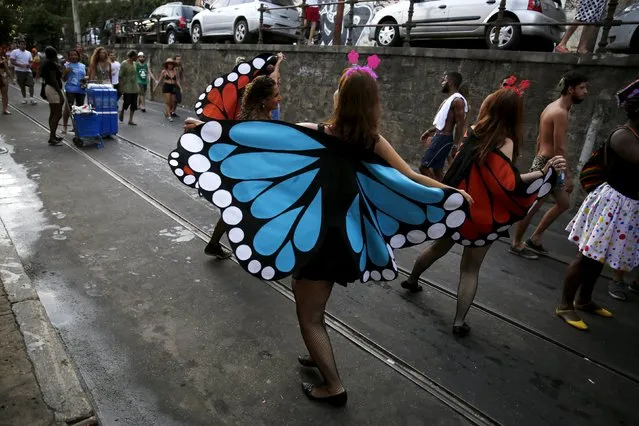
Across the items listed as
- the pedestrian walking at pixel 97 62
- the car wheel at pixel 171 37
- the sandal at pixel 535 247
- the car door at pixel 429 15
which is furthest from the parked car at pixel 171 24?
the sandal at pixel 535 247

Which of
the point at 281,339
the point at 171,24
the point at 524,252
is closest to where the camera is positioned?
the point at 281,339

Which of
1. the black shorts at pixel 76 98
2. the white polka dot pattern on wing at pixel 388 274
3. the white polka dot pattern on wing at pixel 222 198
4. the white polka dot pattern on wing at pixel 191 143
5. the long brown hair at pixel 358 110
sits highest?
the long brown hair at pixel 358 110

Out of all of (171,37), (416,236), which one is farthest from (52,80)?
(171,37)

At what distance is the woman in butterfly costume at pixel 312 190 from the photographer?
2172 millimetres

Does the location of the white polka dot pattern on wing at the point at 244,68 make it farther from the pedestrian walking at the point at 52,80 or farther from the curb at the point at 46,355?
the pedestrian walking at the point at 52,80

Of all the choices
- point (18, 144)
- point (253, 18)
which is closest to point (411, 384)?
point (18, 144)

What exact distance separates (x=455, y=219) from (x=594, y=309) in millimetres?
2405

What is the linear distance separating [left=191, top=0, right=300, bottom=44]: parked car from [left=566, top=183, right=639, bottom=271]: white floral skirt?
35.4 ft

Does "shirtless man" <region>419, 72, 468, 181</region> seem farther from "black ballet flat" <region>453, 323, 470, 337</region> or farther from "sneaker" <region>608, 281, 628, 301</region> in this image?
"black ballet flat" <region>453, 323, 470, 337</region>

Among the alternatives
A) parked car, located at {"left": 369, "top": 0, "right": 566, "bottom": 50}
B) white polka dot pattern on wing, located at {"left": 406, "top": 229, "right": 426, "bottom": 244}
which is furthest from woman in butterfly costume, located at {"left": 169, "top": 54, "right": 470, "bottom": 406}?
parked car, located at {"left": 369, "top": 0, "right": 566, "bottom": 50}

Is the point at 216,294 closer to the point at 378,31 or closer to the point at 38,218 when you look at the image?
the point at 38,218

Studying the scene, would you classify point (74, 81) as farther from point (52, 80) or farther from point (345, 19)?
point (345, 19)

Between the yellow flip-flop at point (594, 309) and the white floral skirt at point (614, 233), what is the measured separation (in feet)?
1.91

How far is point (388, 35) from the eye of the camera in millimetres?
10211
